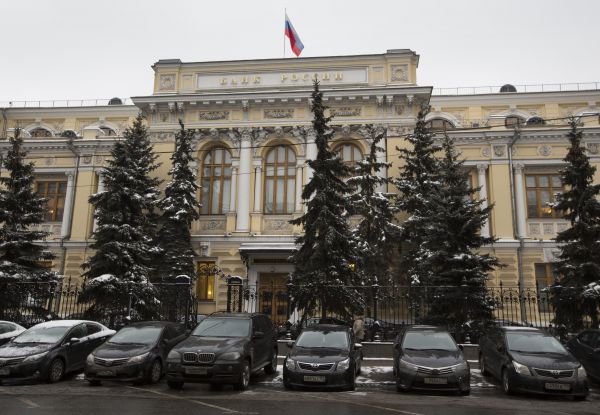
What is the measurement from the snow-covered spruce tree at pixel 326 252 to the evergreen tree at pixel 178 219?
26.7 feet

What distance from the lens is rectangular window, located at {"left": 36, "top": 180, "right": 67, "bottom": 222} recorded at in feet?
107

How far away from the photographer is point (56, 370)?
12.6 meters

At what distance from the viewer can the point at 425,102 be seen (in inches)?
1144

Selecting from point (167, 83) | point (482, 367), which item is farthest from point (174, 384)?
point (167, 83)

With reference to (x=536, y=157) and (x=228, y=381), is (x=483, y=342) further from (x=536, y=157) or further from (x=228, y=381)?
(x=536, y=157)

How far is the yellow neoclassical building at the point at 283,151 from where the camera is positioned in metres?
28.2

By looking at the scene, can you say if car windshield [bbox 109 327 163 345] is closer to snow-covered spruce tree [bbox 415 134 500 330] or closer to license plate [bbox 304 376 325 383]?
license plate [bbox 304 376 325 383]

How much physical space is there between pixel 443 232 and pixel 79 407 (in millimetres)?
13507

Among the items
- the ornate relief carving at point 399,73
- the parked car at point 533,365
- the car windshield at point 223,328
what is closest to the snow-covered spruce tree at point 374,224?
the ornate relief carving at point 399,73

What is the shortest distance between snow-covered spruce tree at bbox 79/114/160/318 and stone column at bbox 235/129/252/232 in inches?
210

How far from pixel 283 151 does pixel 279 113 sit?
2.22 meters

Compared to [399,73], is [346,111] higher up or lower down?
lower down

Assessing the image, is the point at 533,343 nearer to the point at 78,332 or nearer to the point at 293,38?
the point at 78,332

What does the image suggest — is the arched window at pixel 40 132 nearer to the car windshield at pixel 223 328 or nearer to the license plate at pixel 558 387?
the car windshield at pixel 223 328
